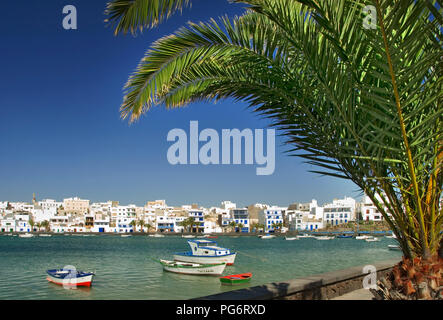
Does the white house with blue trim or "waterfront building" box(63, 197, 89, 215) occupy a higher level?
"waterfront building" box(63, 197, 89, 215)

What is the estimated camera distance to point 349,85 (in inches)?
131

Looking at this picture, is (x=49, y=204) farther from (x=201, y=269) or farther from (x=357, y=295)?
(x=357, y=295)

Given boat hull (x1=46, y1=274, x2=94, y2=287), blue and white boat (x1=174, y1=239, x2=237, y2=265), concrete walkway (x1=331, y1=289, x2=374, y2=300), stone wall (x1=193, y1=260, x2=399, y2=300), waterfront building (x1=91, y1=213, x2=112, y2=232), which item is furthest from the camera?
waterfront building (x1=91, y1=213, x2=112, y2=232)

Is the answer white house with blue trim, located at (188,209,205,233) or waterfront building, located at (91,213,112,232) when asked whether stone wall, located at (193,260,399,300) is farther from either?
waterfront building, located at (91,213,112,232)

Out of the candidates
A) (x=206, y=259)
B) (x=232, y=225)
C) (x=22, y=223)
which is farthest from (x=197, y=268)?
(x=22, y=223)

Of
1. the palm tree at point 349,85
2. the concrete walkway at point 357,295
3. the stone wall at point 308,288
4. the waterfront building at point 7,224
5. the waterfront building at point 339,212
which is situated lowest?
the waterfront building at point 7,224

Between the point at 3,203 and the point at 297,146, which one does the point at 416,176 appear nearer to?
the point at 297,146

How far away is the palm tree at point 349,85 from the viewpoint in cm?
286

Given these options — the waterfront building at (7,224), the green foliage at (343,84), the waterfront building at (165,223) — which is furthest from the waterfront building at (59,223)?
the green foliage at (343,84)

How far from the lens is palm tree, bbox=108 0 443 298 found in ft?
Result: 9.38

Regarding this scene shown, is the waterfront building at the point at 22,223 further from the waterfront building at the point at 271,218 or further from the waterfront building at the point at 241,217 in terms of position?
the waterfront building at the point at 271,218

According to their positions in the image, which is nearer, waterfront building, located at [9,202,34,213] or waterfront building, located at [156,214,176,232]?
waterfront building, located at [156,214,176,232]

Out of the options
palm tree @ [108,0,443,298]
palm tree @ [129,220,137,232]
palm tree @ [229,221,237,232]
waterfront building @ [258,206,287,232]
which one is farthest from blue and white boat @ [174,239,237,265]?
palm tree @ [129,220,137,232]
